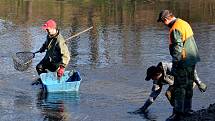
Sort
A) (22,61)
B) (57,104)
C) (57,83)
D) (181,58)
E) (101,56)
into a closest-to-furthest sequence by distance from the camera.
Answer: (181,58) → (57,104) → (57,83) → (22,61) → (101,56)

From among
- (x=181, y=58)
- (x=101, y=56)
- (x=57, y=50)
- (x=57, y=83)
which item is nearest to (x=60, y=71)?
(x=57, y=83)

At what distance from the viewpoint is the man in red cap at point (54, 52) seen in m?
11.8

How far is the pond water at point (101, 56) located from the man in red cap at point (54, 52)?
572 mm

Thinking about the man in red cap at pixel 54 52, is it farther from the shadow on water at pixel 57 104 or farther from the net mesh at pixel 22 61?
the net mesh at pixel 22 61

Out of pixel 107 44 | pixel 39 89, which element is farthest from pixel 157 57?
pixel 39 89

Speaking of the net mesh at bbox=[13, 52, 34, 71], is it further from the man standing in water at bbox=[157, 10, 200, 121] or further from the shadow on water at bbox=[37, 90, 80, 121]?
the man standing in water at bbox=[157, 10, 200, 121]

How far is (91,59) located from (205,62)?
3211 millimetres

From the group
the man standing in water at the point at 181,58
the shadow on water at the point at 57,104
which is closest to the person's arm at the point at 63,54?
the shadow on water at the point at 57,104

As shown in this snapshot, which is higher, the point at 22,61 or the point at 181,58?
the point at 181,58

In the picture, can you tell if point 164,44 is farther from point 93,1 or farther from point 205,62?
point 93,1

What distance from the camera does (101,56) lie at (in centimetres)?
1686

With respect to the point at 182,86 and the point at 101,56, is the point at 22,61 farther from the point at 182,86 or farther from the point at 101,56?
the point at 182,86

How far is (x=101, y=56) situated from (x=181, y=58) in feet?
25.7

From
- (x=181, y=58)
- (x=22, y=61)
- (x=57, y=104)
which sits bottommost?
(x=57, y=104)
